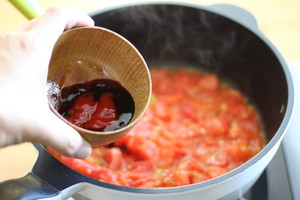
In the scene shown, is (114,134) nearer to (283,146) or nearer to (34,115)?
(34,115)

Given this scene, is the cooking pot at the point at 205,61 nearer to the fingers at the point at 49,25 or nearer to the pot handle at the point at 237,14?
the pot handle at the point at 237,14

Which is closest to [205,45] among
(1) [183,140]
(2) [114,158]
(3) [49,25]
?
(1) [183,140]

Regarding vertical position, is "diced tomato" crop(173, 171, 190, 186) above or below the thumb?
below

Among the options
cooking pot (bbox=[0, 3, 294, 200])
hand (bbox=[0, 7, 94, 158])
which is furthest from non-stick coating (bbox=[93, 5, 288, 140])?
hand (bbox=[0, 7, 94, 158])

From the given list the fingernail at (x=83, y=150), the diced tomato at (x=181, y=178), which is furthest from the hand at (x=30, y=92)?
the diced tomato at (x=181, y=178)

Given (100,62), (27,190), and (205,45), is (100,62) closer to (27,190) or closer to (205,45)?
(27,190)

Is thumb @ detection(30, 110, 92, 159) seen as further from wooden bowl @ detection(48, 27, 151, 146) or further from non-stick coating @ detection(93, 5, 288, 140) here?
non-stick coating @ detection(93, 5, 288, 140)
